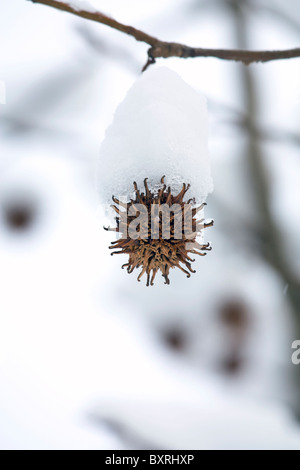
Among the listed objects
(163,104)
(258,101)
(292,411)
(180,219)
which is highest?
(258,101)

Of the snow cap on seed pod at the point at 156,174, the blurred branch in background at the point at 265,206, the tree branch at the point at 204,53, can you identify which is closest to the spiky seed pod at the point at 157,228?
the snow cap on seed pod at the point at 156,174

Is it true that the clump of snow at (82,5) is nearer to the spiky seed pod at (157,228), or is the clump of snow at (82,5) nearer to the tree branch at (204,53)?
the tree branch at (204,53)

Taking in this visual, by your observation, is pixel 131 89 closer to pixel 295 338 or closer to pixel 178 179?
pixel 178 179

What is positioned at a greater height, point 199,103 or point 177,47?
point 177,47

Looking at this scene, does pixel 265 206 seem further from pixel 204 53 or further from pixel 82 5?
pixel 82 5

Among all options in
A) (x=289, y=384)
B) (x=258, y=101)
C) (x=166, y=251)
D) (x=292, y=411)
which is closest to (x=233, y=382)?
(x=289, y=384)

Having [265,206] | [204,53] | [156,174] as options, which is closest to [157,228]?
[156,174]

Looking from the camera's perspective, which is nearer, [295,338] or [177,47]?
[177,47]
